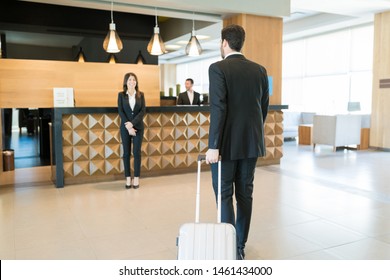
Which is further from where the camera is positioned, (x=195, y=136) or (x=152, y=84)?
(x=152, y=84)

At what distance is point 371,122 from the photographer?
949 centimetres

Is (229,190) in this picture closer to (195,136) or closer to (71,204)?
(71,204)

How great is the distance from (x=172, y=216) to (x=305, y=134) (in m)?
7.30

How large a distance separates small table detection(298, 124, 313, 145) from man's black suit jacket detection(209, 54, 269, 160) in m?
7.93

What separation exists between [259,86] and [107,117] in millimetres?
3373

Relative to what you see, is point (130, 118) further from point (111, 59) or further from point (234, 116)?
point (111, 59)

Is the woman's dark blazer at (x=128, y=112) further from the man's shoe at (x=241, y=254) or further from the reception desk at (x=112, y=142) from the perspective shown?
the man's shoe at (x=241, y=254)

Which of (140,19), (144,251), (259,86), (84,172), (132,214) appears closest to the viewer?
(259,86)

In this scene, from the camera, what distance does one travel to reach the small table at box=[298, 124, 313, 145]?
10.4m

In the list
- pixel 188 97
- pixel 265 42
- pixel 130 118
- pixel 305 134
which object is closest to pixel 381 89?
pixel 305 134

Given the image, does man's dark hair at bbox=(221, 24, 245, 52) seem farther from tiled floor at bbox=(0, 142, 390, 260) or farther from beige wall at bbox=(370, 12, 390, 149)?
beige wall at bbox=(370, 12, 390, 149)

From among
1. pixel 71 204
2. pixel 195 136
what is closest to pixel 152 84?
pixel 195 136

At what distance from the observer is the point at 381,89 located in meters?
9.17

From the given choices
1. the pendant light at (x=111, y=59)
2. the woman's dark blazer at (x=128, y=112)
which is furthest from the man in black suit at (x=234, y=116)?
A: the pendant light at (x=111, y=59)
